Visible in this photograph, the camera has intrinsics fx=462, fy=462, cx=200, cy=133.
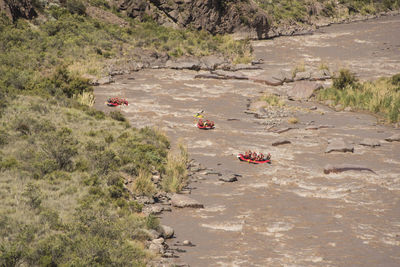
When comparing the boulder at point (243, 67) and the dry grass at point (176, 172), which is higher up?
the boulder at point (243, 67)

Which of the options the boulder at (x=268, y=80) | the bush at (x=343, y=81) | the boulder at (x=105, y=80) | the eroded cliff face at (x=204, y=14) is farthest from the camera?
the eroded cliff face at (x=204, y=14)

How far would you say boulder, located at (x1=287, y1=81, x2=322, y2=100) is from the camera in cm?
3225

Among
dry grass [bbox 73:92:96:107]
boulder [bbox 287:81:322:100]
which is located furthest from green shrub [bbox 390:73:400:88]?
dry grass [bbox 73:92:96:107]

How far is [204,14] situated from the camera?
54.4 meters

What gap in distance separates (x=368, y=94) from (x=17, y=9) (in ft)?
101

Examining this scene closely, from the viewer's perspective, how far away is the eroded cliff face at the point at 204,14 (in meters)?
52.3

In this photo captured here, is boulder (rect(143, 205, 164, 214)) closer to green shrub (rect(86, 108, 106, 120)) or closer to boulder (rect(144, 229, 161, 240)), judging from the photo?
boulder (rect(144, 229, 161, 240))

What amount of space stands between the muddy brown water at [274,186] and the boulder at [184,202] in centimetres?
32

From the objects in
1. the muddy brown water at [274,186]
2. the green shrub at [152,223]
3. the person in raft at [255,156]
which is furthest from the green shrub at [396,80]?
the green shrub at [152,223]

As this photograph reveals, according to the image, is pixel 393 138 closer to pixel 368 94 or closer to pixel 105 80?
pixel 368 94

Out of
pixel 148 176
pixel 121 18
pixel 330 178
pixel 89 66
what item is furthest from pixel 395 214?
pixel 121 18

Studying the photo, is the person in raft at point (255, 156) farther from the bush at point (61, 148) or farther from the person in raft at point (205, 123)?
the bush at point (61, 148)

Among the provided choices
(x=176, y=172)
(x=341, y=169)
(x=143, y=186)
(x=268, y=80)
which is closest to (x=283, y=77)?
(x=268, y=80)

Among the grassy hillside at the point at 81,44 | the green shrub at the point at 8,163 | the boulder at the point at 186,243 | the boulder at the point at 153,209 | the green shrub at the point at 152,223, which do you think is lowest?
the boulder at the point at 153,209
